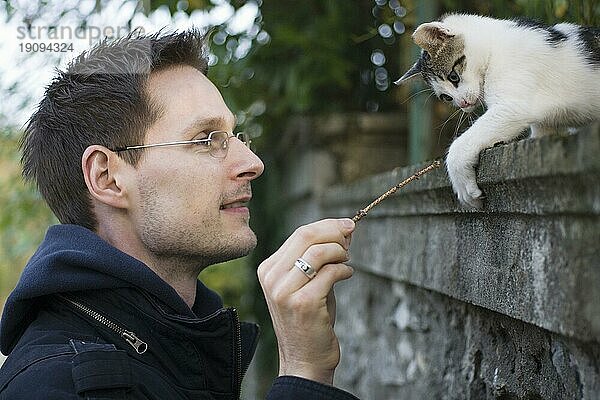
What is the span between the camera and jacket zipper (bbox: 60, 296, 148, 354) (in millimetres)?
1355

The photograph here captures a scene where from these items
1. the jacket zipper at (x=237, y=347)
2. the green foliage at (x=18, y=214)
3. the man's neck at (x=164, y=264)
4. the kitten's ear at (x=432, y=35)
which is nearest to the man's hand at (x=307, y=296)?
the jacket zipper at (x=237, y=347)

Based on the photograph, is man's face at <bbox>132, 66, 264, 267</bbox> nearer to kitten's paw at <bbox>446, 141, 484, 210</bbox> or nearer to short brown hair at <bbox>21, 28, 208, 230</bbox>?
short brown hair at <bbox>21, 28, 208, 230</bbox>

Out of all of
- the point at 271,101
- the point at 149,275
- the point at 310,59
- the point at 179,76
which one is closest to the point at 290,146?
the point at 271,101

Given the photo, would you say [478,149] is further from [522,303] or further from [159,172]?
[159,172]

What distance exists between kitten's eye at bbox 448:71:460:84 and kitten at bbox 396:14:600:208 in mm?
20

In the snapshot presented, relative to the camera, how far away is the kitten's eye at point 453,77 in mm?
1480

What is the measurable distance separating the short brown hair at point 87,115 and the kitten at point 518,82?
23.9 inches

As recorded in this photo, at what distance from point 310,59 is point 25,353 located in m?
1.92

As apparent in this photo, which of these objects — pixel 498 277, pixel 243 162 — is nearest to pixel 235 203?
pixel 243 162

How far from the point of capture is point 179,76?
1.66 metres

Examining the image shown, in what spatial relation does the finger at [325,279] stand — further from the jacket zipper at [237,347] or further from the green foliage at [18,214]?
the green foliage at [18,214]

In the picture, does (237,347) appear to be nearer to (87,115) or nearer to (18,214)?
(87,115)

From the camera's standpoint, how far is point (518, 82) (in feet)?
4.16

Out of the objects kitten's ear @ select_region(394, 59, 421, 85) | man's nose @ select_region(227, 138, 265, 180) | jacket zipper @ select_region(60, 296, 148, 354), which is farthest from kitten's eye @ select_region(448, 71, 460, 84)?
jacket zipper @ select_region(60, 296, 148, 354)
